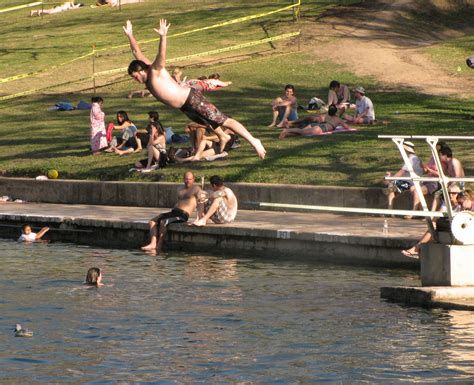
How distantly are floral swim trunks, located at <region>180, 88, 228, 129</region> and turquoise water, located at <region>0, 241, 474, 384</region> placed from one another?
269 cm

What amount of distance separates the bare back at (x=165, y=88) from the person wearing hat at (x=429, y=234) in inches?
180

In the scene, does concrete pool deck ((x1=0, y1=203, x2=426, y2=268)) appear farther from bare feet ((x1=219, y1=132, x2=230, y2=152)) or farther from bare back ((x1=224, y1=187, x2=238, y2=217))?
bare feet ((x1=219, y1=132, x2=230, y2=152))

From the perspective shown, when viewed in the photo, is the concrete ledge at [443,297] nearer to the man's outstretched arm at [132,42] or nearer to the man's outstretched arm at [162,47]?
the man's outstretched arm at [162,47]

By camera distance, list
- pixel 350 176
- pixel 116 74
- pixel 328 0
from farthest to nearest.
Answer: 1. pixel 328 0
2. pixel 116 74
3. pixel 350 176

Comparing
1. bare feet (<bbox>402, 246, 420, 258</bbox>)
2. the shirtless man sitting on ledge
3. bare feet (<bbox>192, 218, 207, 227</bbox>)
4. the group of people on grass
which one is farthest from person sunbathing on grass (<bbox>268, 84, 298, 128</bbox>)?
bare feet (<bbox>402, 246, 420, 258</bbox>)

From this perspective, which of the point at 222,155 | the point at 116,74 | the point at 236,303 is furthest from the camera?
the point at 116,74

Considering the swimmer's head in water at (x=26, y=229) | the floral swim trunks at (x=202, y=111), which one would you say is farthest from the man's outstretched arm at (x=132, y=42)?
the swimmer's head in water at (x=26, y=229)

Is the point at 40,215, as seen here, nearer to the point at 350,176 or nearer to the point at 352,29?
the point at 350,176

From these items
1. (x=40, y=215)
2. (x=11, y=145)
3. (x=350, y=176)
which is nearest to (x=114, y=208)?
(x=40, y=215)

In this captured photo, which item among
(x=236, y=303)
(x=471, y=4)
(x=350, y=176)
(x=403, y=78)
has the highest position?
(x=471, y=4)

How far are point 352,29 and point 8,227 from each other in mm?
21703

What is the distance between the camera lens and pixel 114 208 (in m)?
28.8

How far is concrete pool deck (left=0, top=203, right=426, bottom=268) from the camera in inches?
878

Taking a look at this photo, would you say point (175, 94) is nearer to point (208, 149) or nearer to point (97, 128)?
point (208, 149)
